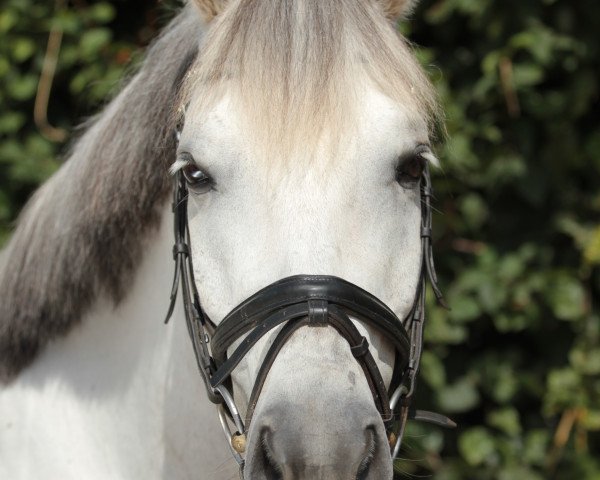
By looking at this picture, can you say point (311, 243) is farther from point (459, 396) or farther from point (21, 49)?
point (21, 49)

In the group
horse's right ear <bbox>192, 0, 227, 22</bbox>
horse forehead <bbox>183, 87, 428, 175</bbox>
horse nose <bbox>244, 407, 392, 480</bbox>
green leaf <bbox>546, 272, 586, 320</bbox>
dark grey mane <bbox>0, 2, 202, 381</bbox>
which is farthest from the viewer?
green leaf <bbox>546, 272, 586, 320</bbox>

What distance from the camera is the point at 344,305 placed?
1162mm

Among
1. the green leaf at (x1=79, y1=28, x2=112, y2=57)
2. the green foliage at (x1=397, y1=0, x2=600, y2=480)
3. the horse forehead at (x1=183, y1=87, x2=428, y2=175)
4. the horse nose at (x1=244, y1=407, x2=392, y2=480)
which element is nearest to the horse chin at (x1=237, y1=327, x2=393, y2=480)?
the horse nose at (x1=244, y1=407, x2=392, y2=480)

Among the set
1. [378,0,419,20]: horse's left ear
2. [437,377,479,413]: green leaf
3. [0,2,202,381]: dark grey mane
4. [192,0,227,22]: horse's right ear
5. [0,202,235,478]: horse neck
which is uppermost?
[192,0,227,22]: horse's right ear

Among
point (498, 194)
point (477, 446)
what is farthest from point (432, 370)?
point (498, 194)

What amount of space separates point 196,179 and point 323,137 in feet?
0.71

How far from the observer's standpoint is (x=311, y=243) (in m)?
1.17

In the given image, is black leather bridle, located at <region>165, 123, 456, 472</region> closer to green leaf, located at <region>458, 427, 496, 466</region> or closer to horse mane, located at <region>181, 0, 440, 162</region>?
horse mane, located at <region>181, 0, 440, 162</region>

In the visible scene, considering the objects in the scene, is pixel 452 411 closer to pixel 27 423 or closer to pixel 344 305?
pixel 27 423

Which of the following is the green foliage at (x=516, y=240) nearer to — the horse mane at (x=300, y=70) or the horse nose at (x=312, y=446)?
the horse mane at (x=300, y=70)

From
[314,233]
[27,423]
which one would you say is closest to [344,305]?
[314,233]

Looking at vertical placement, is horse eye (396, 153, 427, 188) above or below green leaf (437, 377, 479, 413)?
above

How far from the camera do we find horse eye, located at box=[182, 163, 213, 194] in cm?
129

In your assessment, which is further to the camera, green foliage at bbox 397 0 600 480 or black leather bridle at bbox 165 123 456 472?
green foliage at bbox 397 0 600 480
